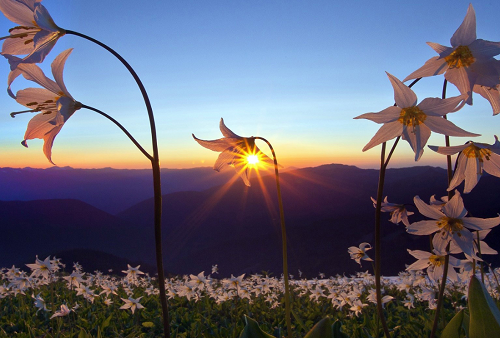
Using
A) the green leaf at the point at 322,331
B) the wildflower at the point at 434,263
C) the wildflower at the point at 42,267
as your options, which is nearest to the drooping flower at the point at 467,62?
the wildflower at the point at 434,263

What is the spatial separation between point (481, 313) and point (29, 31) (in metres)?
2.30

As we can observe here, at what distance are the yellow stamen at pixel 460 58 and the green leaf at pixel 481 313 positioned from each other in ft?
3.04

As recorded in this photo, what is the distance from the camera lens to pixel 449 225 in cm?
186

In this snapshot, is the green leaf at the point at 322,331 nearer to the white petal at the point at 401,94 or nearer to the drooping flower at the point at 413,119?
the drooping flower at the point at 413,119

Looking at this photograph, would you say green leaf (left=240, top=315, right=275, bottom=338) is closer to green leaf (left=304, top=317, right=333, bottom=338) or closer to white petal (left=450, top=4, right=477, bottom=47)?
green leaf (left=304, top=317, right=333, bottom=338)

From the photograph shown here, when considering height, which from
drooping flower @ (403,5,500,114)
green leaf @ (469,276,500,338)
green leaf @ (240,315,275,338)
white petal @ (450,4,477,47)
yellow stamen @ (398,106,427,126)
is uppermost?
white petal @ (450,4,477,47)

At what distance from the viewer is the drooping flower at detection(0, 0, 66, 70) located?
1376 millimetres

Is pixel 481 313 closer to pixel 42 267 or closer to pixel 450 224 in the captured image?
pixel 450 224

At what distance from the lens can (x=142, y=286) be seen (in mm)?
7352

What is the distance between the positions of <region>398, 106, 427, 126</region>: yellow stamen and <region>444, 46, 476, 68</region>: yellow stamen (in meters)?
0.26

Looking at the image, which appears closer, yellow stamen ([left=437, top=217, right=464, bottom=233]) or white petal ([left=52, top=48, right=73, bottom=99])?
white petal ([left=52, top=48, right=73, bottom=99])

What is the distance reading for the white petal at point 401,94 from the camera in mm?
1479

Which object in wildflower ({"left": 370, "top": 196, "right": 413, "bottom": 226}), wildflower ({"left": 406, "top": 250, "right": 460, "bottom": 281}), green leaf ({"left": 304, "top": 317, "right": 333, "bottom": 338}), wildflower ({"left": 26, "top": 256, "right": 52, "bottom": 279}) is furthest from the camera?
wildflower ({"left": 26, "top": 256, "right": 52, "bottom": 279})

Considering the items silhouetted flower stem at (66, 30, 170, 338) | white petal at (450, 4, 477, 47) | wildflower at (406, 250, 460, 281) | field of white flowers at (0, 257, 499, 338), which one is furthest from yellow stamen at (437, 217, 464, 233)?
field of white flowers at (0, 257, 499, 338)
